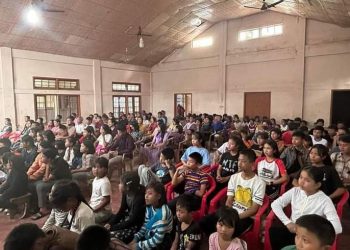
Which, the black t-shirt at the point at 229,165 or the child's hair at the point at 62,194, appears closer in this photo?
the child's hair at the point at 62,194

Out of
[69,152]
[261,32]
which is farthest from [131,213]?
[261,32]

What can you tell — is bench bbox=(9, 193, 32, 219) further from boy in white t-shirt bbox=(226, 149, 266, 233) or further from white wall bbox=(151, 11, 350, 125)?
white wall bbox=(151, 11, 350, 125)

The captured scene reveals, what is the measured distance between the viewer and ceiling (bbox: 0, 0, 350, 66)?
7.39 metres

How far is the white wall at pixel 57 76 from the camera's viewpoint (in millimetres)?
8625

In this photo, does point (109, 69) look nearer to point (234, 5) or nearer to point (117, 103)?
point (117, 103)

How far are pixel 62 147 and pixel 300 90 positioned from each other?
8484 millimetres

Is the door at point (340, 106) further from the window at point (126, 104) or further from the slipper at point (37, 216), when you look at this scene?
the slipper at point (37, 216)

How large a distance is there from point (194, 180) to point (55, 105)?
8.73 metres

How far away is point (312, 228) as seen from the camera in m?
1.43

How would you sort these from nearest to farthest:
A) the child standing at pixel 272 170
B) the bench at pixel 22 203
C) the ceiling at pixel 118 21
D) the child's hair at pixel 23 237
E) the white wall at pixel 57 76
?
the child's hair at pixel 23 237 → the child standing at pixel 272 170 → the bench at pixel 22 203 → the ceiling at pixel 118 21 → the white wall at pixel 57 76

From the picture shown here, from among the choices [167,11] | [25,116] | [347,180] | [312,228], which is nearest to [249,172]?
[312,228]

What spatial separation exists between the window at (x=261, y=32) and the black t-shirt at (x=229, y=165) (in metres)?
8.50

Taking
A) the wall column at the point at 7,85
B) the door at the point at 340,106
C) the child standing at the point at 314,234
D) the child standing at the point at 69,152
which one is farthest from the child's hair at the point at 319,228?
the wall column at the point at 7,85

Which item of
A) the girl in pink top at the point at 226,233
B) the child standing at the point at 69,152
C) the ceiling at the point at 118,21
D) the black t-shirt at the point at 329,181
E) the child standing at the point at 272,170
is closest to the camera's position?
the girl in pink top at the point at 226,233
